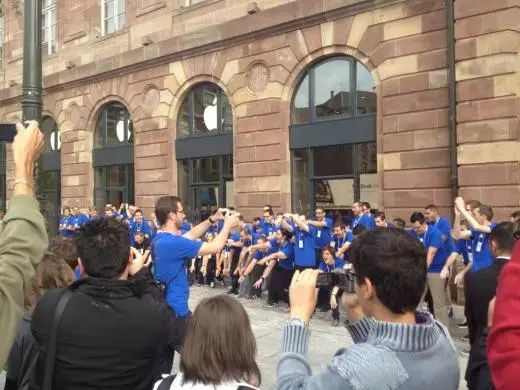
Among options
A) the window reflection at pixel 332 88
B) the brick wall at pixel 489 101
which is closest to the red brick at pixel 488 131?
the brick wall at pixel 489 101

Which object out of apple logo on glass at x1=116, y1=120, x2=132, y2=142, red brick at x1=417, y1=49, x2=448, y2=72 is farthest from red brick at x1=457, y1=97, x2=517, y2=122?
apple logo on glass at x1=116, y1=120, x2=132, y2=142

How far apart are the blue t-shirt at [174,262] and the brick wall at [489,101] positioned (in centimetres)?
813

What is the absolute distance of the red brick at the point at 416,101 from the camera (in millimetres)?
12305

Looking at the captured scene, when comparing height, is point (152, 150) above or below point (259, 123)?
below

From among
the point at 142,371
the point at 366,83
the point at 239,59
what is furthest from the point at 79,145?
the point at 142,371

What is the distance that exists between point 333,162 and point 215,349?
1283 cm

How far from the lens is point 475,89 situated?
1156 centimetres

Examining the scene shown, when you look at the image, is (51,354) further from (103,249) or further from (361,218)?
(361,218)

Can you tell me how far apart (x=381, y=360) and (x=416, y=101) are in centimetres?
1164

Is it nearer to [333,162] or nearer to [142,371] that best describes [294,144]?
[333,162]

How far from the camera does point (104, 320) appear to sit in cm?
253

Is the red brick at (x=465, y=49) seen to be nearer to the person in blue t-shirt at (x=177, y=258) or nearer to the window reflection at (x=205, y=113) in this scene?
the window reflection at (x=205, y=113)

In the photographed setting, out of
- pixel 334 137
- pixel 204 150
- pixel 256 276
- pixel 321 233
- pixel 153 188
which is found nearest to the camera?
pixel 321 233

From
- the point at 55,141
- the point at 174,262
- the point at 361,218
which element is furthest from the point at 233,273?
the point at 55,141
